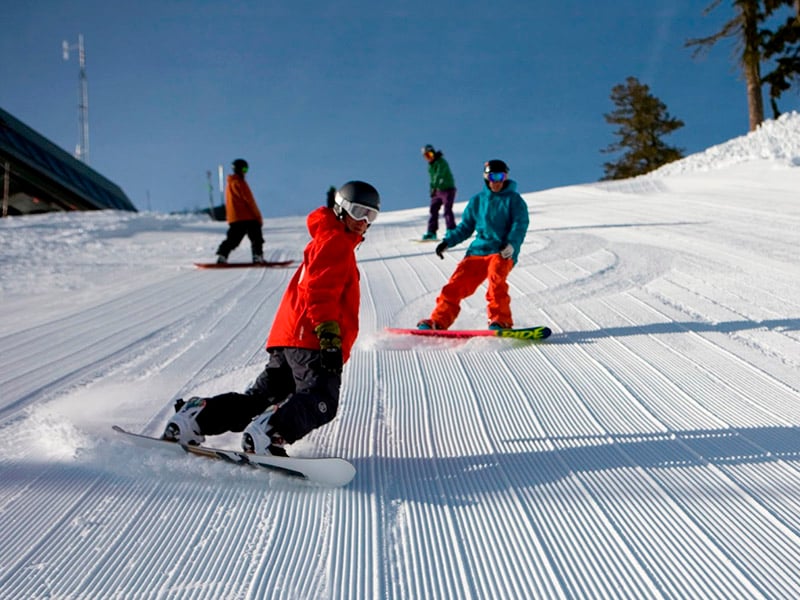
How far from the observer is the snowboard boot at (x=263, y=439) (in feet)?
7.82

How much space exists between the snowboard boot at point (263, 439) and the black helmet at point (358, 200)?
87 centimetres

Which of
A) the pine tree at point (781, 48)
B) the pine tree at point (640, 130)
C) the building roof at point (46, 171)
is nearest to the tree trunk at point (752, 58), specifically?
the pine tree at point (781, 48)

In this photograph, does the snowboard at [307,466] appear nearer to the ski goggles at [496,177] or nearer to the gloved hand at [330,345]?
the gloved hand at [330,345]

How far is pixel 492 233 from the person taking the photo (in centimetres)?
493

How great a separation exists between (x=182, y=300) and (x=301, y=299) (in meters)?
4.58

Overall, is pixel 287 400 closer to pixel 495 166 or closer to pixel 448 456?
pixel 448 456

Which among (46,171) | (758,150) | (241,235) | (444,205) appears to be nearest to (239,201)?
(241,235)

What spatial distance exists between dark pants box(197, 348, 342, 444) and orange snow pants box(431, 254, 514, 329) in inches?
90.3

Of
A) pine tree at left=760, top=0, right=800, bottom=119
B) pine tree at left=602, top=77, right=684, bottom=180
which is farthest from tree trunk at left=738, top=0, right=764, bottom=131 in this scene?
pine tree at left=602, top=77, right=684, bottom=180

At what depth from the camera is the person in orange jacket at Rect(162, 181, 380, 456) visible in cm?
240

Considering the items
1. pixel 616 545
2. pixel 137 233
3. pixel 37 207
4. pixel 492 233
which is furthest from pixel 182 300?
pixel 37 207

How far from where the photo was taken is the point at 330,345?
239 centimetres

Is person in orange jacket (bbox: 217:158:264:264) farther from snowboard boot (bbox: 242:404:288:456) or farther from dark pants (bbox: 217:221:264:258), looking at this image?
snowboard boot (bbox: 242:404:288:456)

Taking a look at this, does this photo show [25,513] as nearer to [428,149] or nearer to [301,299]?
[301,299]
